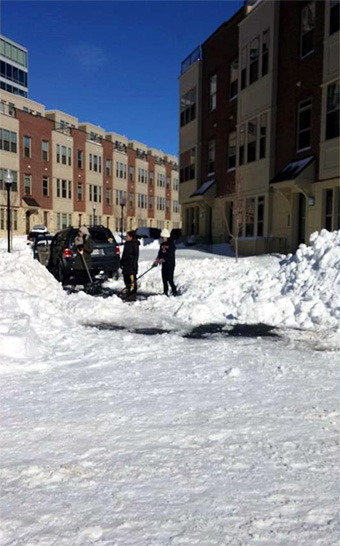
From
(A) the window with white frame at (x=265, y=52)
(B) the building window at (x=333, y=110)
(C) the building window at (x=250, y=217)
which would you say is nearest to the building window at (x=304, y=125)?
(B) the building window at (x=333, y=110)

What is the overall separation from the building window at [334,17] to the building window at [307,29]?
1362 mm

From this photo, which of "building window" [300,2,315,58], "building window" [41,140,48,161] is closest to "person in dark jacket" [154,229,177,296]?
"building window" [300,2,315,58]

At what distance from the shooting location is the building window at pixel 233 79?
25.0 meters

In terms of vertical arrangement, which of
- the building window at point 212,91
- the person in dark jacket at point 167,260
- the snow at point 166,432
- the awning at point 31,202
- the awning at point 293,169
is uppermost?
the building window at point 212,91

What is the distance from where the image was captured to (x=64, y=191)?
5916cm

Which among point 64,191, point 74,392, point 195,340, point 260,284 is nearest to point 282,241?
point 260,284

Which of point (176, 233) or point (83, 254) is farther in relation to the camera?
point (176, 233)

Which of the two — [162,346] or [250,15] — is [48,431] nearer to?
[162,346]

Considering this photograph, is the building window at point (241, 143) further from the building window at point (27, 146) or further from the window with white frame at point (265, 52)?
the building window at point (27, 146)

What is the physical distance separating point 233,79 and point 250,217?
8.17 metres

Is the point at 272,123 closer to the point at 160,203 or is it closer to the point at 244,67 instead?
the point at 244,67

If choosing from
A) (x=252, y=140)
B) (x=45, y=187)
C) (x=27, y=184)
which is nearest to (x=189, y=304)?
(x=252, y=140)

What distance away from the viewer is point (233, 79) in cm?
2538

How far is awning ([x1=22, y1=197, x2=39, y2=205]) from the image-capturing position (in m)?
52.4
